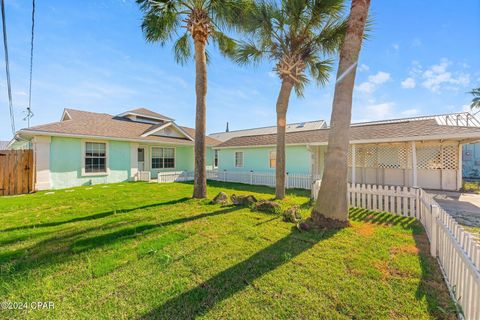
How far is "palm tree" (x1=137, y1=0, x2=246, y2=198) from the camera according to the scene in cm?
784

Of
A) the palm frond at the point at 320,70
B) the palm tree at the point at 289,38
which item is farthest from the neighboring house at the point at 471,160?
the palm tree at the point at 289,38

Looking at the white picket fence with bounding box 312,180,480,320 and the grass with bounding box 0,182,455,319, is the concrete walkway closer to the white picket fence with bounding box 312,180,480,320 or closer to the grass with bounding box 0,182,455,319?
the white picket fence with bounding box 312,180,480,320

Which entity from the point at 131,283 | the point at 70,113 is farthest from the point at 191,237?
the point at 70,113

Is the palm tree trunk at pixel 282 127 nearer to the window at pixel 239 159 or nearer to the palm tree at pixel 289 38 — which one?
the palm tree at pixel 289 38

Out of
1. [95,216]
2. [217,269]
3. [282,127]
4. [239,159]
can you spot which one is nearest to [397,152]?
[282,127]

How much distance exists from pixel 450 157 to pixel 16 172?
22.2m

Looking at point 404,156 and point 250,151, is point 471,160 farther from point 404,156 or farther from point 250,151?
point 250,151

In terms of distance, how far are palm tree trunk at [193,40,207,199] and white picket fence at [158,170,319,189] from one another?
18.4 feet

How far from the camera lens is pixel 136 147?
556 inches

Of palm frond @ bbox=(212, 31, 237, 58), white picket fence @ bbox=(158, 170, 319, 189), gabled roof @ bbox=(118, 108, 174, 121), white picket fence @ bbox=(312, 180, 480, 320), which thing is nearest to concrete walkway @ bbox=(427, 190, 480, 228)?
white picket fence @ bbox=(312, 180, 480, 320)

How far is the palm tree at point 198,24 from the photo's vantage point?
25.7 ft

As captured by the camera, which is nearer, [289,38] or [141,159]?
[289,38]

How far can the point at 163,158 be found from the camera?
1611 cm

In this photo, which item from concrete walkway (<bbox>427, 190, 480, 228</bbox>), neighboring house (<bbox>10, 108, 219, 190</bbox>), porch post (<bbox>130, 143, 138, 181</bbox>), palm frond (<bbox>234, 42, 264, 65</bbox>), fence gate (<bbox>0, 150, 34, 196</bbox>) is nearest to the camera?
concrete walkway (<bbox>427, 190, 480, 228</bbox>)
